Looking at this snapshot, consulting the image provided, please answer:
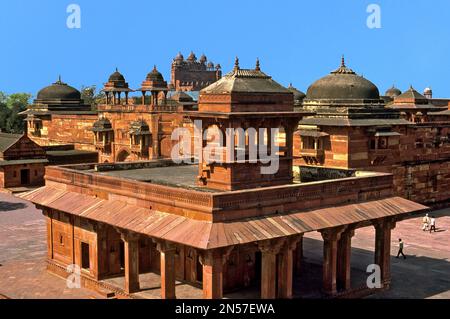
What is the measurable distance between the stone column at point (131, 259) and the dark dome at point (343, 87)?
59.5 feet

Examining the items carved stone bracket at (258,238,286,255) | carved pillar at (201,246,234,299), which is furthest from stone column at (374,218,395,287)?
carved pillar at (201,246,234,299)

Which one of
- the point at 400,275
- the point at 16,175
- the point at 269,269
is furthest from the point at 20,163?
the point at 269,269

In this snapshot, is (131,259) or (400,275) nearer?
(131,259)

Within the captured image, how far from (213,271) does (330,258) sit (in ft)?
16.2

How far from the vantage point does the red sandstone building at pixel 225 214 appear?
16.8 metres

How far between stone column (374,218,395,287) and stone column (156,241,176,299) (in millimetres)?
7227

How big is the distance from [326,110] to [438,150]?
1048 centimetres

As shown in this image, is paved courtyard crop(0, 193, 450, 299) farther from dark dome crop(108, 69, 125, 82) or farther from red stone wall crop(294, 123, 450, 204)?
dark dome crop(108, 69, 125, 82)

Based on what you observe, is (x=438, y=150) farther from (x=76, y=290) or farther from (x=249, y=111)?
(x=76, y=290)

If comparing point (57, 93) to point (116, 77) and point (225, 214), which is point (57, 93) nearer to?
point (116, 77)

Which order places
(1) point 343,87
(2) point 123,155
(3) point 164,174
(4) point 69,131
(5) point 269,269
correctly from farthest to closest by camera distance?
(4) point 69,131, (2) point 123,155, (1) point 343,87, (3) point 164,174, (5) point 269,269

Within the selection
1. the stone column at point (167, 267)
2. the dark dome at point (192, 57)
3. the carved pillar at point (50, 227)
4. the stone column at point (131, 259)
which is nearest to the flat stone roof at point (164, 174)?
the carved pillar at point (50, 227)

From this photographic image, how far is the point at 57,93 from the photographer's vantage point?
212 feet
